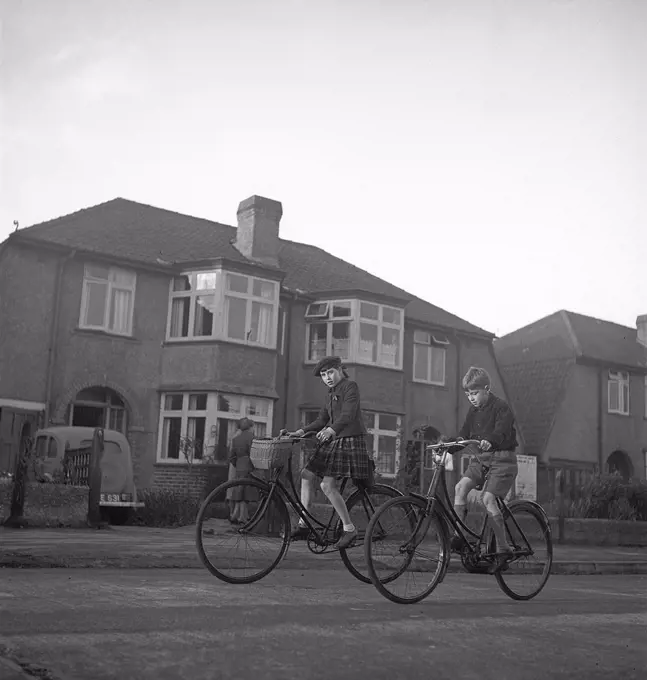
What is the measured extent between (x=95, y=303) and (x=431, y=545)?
781 inches

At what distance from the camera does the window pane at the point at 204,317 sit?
25938 millimetres

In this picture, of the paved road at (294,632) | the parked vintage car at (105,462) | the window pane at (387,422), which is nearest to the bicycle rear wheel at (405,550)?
the paved road at (294,632)

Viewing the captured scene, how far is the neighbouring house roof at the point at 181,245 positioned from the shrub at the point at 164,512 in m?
8.30

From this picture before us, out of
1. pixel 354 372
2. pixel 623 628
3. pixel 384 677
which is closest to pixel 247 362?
pixel 354 372

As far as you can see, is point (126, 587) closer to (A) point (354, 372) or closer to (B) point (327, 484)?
(B) point (327, 484)

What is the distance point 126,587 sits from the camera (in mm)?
6879

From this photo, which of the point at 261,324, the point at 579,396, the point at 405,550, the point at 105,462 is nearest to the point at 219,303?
the point at 261,324

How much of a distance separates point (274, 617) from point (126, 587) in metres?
1.77

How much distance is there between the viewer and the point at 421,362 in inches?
1239

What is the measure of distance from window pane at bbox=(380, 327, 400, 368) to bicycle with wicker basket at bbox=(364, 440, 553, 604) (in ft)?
71.3

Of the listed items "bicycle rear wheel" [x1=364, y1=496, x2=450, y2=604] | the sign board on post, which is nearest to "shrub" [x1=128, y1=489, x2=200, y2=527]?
"bicycle rear wheel" [x1=364, y1=496, x2=450, y2=604]

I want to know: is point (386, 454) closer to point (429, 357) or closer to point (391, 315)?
point (429, 357)

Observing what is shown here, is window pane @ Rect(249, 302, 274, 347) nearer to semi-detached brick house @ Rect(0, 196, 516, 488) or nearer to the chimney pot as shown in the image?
semi-detached brick house @ Rect(0, 196, 516, 488)

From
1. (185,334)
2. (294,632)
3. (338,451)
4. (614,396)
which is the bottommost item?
(294,632)
